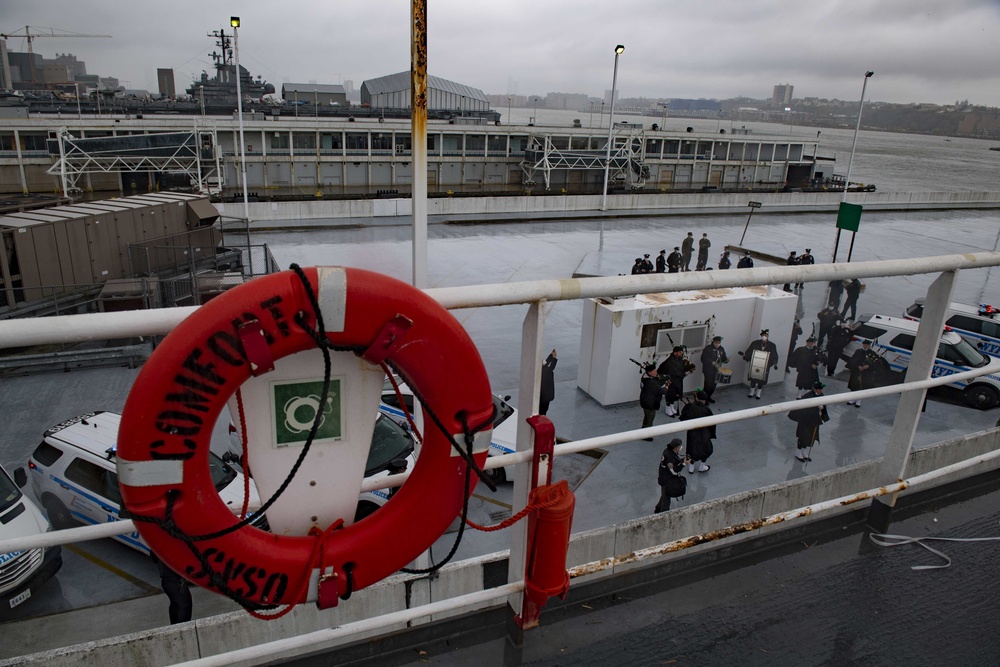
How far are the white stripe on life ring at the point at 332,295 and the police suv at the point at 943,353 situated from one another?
13579 mm

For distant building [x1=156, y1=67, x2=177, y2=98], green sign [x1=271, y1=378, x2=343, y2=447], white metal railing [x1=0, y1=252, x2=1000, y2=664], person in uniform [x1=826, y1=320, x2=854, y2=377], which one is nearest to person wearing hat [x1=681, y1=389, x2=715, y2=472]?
white metal railing [x1=0, y1=252, x2=1000, y2=664]

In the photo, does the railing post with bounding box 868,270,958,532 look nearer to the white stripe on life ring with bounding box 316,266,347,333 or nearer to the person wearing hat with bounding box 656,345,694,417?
the white stripe on life ring with bounding box 316,266,347,333

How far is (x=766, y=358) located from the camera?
1295cm

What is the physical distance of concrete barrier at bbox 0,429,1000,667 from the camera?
2.39m

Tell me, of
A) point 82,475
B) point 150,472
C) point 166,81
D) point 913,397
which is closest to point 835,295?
point 913,397

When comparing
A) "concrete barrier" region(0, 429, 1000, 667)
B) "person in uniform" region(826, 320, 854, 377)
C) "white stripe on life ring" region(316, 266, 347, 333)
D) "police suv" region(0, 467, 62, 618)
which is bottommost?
"police suv" region(0, 467, 62, 618)

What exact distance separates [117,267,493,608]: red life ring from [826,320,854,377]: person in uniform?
1345cm

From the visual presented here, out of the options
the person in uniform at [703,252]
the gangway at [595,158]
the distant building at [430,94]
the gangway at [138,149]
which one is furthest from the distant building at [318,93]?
the person in uniform at [703,252]

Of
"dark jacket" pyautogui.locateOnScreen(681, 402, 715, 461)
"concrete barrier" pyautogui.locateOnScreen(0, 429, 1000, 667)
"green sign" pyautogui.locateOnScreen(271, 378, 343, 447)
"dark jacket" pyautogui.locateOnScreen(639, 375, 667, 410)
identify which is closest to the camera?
"green sign" pyautogui.locateOnScreen(271, 378, 343, 447)

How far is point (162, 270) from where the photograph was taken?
18.2 meters

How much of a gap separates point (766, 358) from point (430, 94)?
2961 inches

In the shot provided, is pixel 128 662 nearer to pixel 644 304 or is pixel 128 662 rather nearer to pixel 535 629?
A: pixel 535 629

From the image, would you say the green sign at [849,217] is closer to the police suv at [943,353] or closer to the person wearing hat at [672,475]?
the police suv at [943,353]

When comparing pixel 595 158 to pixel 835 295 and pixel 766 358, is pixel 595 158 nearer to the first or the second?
pixel 835 295
